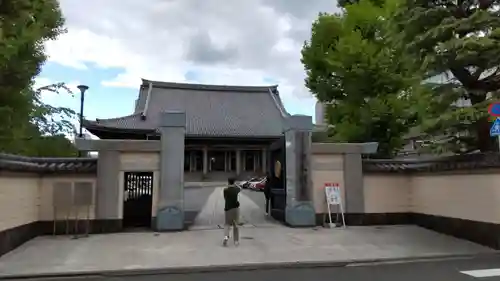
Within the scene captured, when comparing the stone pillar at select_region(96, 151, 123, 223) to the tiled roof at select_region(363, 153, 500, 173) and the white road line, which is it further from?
the white road line

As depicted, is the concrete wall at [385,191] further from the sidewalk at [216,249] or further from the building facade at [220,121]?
the building facade at [220,121]

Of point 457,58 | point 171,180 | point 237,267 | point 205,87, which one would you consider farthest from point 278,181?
point 205,87

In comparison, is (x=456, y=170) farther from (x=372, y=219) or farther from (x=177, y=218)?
(x=177, y=218)

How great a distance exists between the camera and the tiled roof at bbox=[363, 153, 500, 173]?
9.15m

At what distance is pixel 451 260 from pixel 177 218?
273 inches

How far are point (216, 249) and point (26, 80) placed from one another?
733 cm

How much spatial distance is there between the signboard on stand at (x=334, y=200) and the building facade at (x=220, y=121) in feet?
64.9

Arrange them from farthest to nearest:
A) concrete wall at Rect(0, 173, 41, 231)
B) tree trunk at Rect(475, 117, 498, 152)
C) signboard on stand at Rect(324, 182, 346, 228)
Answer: signboard on stand at Rect(324, 182, 346, 228) → tree trunk at Rect(475, 117, 498, 152) → concrete wall at Rect(0, 173, 41, 231)

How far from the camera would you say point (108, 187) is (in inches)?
441

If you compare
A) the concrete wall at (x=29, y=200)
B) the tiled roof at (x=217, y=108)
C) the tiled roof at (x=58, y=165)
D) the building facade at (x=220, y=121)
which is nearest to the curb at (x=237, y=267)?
the concrete wall at (x=29, y=200)

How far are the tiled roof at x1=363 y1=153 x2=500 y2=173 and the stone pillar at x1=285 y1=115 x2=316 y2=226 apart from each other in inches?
80.1

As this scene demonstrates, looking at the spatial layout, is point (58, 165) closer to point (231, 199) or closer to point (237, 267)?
point (231, 199)

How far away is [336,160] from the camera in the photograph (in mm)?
12484

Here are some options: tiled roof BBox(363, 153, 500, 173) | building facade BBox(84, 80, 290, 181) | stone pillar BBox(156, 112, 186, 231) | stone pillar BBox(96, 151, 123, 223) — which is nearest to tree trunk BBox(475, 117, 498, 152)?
tiled roof BBox(363, 153, 500, 173)
